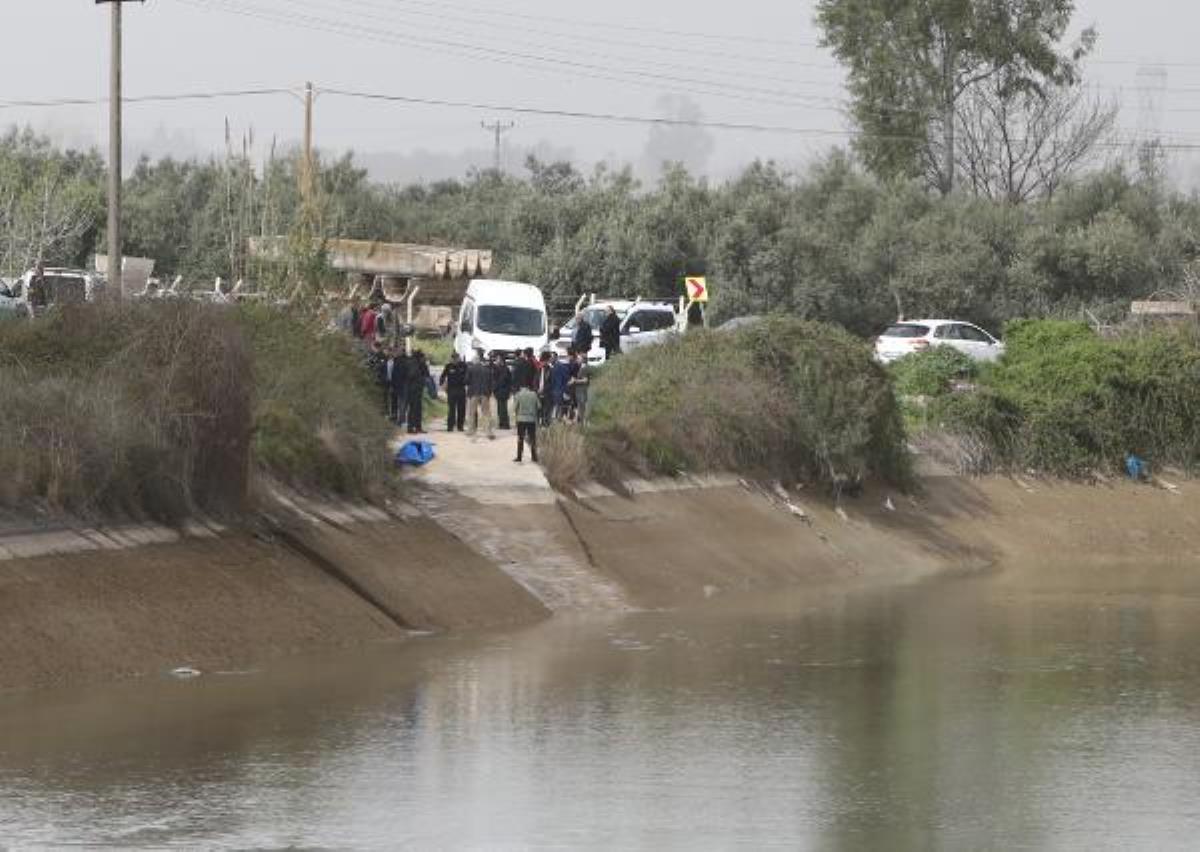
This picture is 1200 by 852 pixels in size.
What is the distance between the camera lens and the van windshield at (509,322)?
49625 millimetres

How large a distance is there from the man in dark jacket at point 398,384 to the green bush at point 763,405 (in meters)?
3.66

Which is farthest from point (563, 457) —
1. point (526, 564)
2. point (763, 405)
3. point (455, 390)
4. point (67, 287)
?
point (67, 287)

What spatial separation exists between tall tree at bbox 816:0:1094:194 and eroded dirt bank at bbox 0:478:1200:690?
41170 millimetres

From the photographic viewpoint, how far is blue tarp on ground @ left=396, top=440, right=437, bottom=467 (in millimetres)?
37062

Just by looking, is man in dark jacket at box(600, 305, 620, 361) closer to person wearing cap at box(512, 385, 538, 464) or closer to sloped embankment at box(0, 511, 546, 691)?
person wearing cap at box(512, 385, 538, 464)

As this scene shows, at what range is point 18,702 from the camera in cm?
2462

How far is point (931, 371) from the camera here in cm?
5184

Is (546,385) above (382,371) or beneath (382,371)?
beneath

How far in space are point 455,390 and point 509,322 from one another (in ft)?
30.4

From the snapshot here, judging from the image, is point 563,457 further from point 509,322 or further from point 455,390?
point 509,322

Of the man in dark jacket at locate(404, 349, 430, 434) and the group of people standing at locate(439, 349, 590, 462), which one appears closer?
the man in dark jacket at locate(404, 349, 430, 434)

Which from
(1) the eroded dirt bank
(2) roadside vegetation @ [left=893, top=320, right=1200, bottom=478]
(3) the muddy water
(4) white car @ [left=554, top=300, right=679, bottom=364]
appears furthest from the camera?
(4) white car @ [left=554, top=300, right=679, bottom=364]

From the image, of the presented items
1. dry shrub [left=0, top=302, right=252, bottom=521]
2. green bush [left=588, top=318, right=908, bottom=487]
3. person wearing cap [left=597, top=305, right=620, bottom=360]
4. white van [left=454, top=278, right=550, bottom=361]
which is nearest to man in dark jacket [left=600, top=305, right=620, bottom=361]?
person wearing cap [left=597, top=305, right=620, bottom=360]

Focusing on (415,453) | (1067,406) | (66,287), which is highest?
(66,287)
